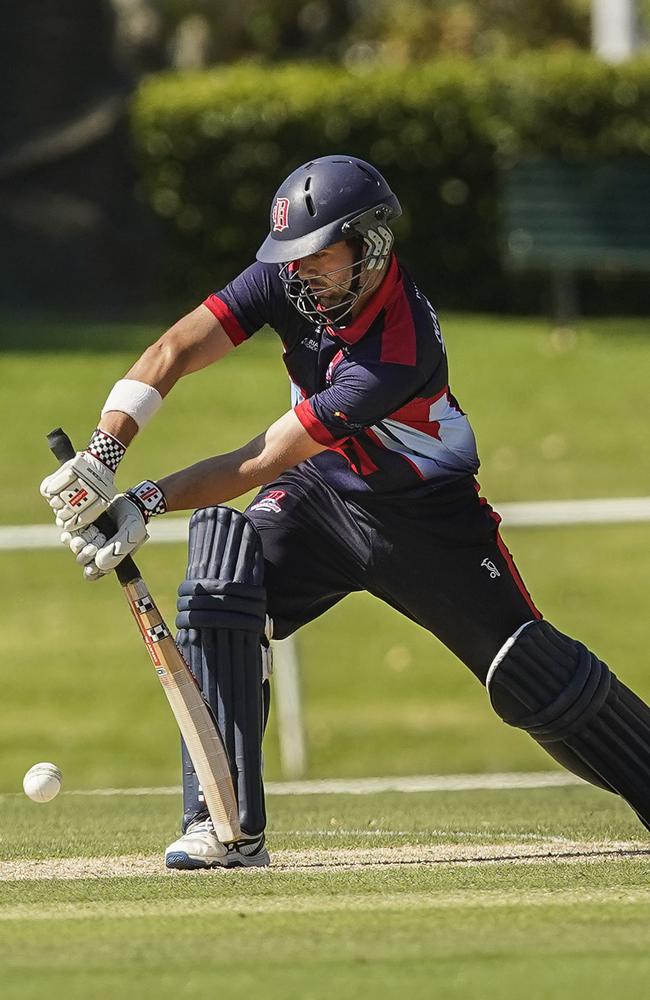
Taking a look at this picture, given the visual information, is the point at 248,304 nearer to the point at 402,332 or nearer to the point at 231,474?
the point at 402,332

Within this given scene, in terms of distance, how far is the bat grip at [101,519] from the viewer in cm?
467

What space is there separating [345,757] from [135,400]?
195 inches

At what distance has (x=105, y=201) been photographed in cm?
1647

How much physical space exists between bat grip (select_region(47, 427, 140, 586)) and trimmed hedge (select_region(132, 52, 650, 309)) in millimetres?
11025

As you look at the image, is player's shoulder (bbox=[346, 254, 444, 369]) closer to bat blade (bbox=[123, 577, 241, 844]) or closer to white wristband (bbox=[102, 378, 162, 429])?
white wristband (bbox=[102, 378, 162, 429])

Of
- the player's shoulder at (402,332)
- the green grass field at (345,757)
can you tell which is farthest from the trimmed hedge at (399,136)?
the player's shoulder at (402,332)

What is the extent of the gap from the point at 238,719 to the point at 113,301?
485 inches

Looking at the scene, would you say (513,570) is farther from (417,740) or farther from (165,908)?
(417,740)

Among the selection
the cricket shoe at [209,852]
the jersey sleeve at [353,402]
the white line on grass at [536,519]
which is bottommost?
the white line on grass at [536,519]

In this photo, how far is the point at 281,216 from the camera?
4926 millimetres

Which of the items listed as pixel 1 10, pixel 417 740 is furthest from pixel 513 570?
pixel 1 10

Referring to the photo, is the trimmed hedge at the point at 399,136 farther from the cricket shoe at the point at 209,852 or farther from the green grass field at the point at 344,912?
the cricket shoe at the point at 209,852

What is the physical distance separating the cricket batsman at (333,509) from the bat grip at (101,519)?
26 millimetres

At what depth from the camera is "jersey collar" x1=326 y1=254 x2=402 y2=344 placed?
4.96 m
